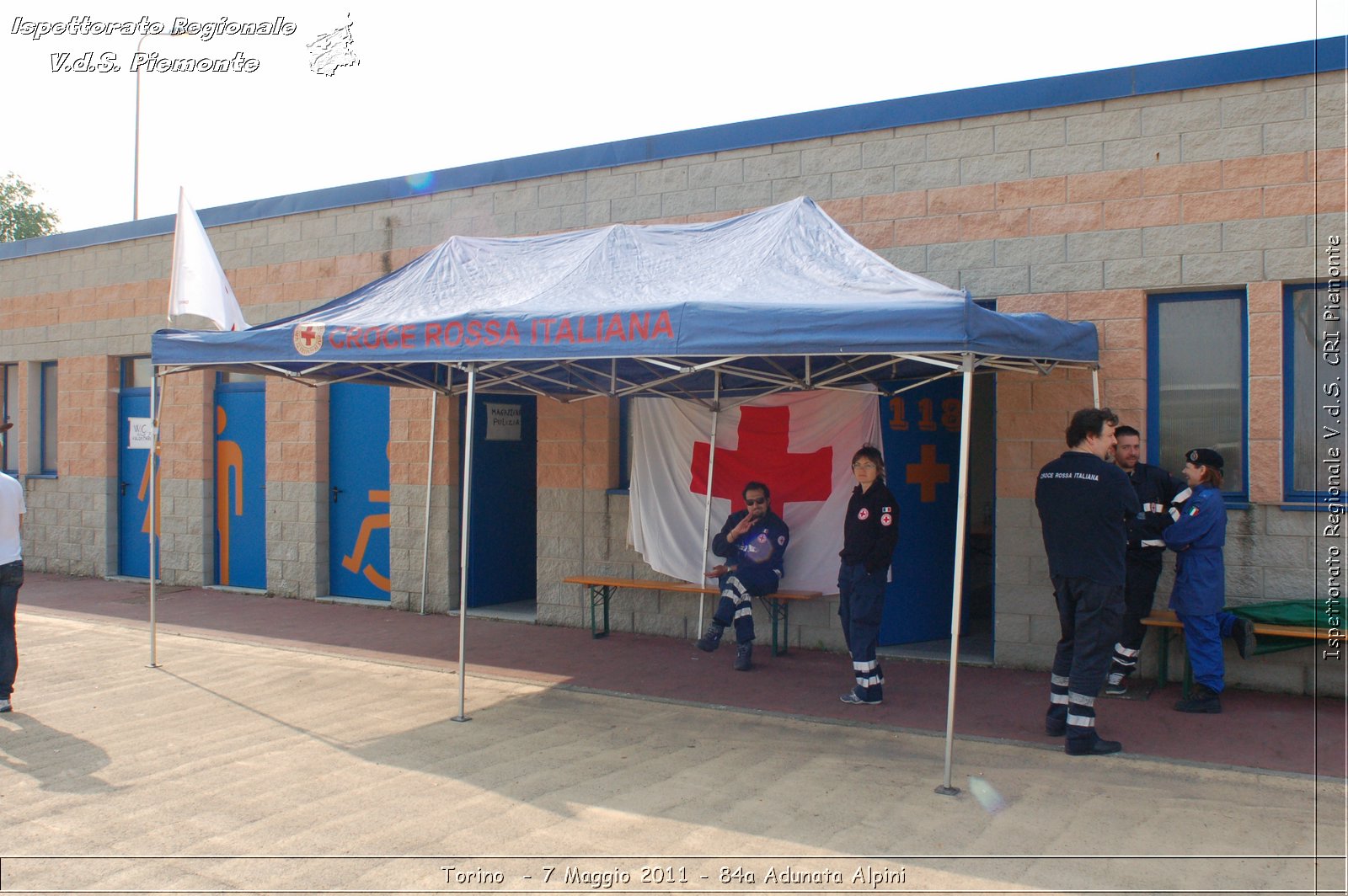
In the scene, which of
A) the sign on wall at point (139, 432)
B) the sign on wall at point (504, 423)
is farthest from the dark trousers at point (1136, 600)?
the sign on wall at point (139, 432)

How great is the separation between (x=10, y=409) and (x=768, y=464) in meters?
12.3

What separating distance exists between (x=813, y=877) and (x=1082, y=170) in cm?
584

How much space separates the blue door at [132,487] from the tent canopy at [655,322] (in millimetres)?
6307

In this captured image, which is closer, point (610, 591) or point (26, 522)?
point (610, 591)

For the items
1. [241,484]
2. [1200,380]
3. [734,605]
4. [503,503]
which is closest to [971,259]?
[1200,380]

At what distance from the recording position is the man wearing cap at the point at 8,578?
22.8 ft

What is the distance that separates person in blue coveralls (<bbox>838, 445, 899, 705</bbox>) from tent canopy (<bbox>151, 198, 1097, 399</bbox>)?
0.80 m

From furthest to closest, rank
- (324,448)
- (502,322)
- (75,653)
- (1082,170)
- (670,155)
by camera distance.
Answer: (324,448) → (670,155) → (75,653) → (1082,170) → (502,322)

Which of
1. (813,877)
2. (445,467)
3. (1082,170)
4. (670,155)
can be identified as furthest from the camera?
(445,467)

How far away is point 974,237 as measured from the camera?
826 cm

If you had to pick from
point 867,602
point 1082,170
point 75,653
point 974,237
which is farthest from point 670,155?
point 75,653

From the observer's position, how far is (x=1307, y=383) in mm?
7270

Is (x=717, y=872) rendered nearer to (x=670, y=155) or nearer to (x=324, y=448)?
(x=670, y=155)

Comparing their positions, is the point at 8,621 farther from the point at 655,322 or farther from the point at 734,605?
the point at 734,605
